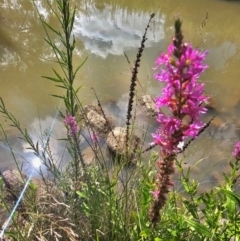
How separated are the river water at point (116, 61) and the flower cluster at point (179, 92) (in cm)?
235

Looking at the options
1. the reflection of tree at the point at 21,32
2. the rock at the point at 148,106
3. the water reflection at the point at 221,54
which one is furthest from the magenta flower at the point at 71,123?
the water reflection at the point at 221,54

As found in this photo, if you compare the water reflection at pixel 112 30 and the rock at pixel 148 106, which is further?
the water reflection at pixel 112 30

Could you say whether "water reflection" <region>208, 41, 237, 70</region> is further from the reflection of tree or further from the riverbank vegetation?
the riverbank vegetation

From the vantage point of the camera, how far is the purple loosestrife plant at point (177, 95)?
3.32 feet

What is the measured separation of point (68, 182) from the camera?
244 centimetres

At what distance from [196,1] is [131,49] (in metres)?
3.21

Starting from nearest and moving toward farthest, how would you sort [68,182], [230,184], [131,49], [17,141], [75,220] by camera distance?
1. [230,184]
2. [75,220]
3. [68,182]
4. [17,141]
5. [131,49]

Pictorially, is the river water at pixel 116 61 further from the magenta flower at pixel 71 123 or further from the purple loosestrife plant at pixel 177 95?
the purple loosestrife plant at pixel 177 95

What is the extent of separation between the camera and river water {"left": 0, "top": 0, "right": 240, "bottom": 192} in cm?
Answer: 439

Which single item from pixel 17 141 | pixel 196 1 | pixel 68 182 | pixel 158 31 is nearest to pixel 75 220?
pixel 68 182

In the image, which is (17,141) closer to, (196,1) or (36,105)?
(36,105)

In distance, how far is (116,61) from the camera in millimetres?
5812

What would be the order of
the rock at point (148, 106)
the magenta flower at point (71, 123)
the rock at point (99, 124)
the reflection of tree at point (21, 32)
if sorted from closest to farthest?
the magenta flower at point (71, 123)
the rock at point (99, 124)
the rock at point (148, 106)
the reflection of tree at point (21, 32)

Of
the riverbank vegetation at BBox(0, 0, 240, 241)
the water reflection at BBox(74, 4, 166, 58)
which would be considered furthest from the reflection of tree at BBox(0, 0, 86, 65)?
the riverbank vegetation at BBox(0, 0, 240, 241)
